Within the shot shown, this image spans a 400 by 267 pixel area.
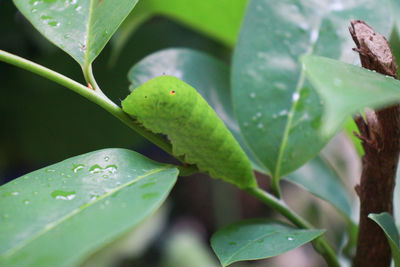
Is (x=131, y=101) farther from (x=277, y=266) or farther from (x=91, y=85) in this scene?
(x=277, y=266)

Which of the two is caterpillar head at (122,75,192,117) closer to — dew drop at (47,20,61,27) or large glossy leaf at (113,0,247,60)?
dew drop at (47,20,61,27)

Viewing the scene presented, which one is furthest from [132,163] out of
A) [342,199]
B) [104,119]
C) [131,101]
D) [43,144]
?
[43,144]

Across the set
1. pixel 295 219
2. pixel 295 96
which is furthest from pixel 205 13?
pixel 295 219

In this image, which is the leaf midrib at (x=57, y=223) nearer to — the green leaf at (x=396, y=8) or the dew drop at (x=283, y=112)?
the dew drop at (x=283, y=112)

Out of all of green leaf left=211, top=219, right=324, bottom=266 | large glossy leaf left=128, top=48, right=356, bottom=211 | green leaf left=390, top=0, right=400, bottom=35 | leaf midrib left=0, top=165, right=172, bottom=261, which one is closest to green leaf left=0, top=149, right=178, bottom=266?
leaf midrib left=0, top=165, right=172, bottom=261

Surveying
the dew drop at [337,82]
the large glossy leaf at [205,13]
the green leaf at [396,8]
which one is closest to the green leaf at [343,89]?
the dew drop at [337,82]

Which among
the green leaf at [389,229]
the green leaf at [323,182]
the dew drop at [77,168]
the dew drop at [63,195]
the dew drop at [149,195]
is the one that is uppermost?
the dew drop at [149,195]
